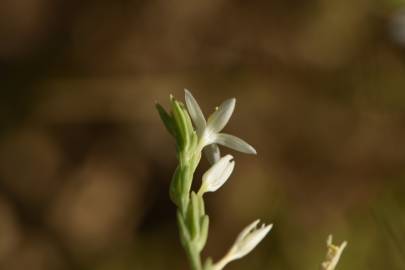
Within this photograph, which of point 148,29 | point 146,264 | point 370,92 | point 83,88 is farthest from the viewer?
point 148,29

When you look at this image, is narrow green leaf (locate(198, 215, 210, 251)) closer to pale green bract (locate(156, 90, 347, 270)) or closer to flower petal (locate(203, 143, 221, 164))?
pale green bract (locate(156, 90, 347, 270))

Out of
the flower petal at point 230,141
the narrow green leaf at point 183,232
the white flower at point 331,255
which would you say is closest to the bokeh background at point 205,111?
the flower petal at point 230,141

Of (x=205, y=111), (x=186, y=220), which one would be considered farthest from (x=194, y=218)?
(x=205, y=111)

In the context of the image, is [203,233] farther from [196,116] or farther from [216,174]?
[196,116]

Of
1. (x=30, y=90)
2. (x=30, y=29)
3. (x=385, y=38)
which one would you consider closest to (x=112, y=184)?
(x=30, y=90)

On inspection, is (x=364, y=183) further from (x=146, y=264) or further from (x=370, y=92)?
(x=146, y=264)

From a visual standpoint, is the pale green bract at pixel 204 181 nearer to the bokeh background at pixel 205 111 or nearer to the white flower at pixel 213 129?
the white flower at pixel 213 129

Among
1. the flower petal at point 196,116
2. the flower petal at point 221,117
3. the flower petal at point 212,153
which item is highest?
the flower petal at point 196,116

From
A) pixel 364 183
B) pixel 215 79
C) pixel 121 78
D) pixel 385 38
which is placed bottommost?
pixel 364 183
